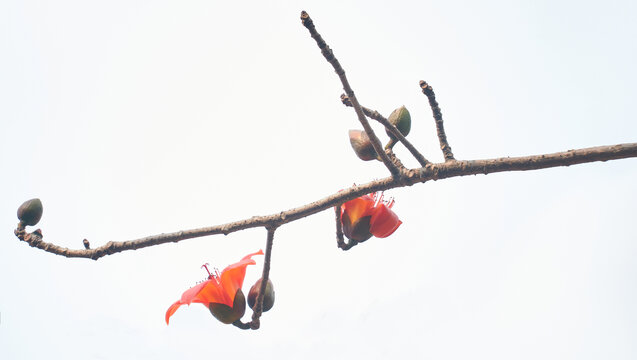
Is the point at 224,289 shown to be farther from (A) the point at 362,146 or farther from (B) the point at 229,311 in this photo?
(A) the point at 362,146

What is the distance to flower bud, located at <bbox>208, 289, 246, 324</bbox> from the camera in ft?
5.38

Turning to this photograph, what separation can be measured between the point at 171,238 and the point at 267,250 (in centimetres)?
27

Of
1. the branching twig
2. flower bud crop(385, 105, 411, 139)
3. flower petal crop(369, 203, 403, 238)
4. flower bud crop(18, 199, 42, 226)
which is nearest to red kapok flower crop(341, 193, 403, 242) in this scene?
flower petal crop(369, 203, 403, 238)

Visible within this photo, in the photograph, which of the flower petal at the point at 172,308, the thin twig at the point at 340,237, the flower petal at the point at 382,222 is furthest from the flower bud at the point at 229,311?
the flower petal at the point at 382,222

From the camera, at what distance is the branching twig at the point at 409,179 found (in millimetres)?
1049

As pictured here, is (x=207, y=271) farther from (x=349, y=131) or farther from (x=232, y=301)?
(x=349, y=131)

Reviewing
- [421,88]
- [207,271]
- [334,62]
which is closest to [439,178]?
[421,88]

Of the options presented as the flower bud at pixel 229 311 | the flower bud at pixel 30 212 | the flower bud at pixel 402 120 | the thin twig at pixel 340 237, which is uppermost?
the flower bud at pixel 402 120

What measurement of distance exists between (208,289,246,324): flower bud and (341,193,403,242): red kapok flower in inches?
17.8

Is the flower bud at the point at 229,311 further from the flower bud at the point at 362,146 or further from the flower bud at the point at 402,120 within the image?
the flower bud at the point at 402,120

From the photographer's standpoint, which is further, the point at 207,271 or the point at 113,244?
the point at 207,271

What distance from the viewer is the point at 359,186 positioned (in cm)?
124

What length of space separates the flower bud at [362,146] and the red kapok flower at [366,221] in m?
0.17

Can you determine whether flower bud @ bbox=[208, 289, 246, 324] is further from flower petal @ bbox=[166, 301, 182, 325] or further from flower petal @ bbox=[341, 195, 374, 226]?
flower petal @ bbox=[341, 195, 374, 226]
